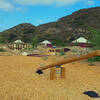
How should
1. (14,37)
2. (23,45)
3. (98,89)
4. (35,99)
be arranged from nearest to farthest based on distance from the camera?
(35,99)
(98,89)
(23,45)
(14,37)

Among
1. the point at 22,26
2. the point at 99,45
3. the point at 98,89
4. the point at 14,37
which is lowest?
the point at 98,89

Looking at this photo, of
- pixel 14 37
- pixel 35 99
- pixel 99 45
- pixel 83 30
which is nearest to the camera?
pixel 35 99

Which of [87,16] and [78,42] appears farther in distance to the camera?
[87,16]

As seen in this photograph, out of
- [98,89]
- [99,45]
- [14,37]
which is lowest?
[98,89]

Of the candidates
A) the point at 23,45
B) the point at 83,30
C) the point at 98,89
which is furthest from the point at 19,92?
the point at 83,30

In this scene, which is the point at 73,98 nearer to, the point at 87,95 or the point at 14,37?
the point at 87,95

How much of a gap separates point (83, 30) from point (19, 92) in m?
49.0

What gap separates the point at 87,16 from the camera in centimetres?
6594

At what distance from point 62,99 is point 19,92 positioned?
0.93 meters

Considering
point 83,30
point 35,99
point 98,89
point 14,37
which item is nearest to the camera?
point 35,99

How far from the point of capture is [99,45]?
9.87 metres

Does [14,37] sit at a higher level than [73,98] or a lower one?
higher

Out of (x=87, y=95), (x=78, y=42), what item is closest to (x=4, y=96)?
(x=87, y=95)

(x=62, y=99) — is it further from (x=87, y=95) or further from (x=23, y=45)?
(x=23, y=45)
